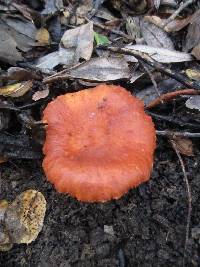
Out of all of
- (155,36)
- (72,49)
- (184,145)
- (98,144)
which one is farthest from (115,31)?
(98,144)

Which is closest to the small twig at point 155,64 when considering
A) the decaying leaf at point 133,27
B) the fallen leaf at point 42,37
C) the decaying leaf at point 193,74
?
the decaying leaf at point 193,74

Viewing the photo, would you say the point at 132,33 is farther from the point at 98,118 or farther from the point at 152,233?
the point at 152,233

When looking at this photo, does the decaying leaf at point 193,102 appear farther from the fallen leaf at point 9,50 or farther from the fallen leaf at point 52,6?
the fallen leaf at point 52,6

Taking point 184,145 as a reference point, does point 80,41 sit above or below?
above

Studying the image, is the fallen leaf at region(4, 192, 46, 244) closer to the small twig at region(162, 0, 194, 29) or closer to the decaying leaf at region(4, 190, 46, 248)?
the decaying leaf at region(4, 190, 46, 248)

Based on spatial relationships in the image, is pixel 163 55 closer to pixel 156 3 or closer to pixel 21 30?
pixel 156 3
